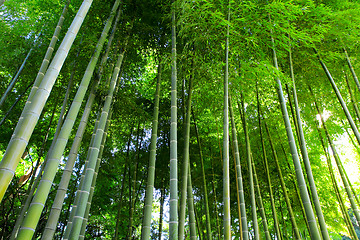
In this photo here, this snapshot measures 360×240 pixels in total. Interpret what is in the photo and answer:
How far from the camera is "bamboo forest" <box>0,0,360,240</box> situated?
271cm

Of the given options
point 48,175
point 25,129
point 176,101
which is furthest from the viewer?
point 176,101

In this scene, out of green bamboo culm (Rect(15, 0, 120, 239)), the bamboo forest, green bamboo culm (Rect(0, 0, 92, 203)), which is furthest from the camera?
the bamboo forest

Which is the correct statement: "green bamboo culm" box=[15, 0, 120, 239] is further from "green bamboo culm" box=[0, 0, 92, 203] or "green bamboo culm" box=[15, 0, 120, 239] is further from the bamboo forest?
"green bamboo culm" box=[0, 0, 92, 203]

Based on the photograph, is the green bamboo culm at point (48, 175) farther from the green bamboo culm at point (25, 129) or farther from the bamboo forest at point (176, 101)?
the green bamboo culm at point (25, 129)

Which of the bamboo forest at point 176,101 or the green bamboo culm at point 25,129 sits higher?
the bamboo forest at point 176,101

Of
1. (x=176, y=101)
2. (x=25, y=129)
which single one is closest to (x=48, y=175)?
(x=25, y=129)

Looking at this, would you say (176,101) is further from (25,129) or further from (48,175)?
(25,129)

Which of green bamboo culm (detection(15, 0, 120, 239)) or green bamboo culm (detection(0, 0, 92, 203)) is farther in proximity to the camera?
green bamboo culm (detection(15, 0, 120, 239))

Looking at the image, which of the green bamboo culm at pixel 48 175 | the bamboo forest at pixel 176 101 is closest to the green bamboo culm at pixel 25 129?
the bamboo forest at pixel 176 101

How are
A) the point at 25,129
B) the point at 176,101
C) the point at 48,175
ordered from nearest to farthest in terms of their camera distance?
the point at 25,129
the point at 48,175
the point at 176,101

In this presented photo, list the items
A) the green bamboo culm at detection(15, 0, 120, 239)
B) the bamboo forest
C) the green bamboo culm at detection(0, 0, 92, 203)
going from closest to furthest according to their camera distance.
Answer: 1. the green bamboo culm at detection(0, 0, 92, 203)
2. the green bamboo culm at detection(15, 0, 120, 239)
3. the bamboo forest

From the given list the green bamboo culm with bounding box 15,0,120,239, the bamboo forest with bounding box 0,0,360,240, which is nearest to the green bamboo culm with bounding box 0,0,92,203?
the bamboo forest with bounding box 0,0,360,240

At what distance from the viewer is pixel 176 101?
314cm

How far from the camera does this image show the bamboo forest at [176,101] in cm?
271
